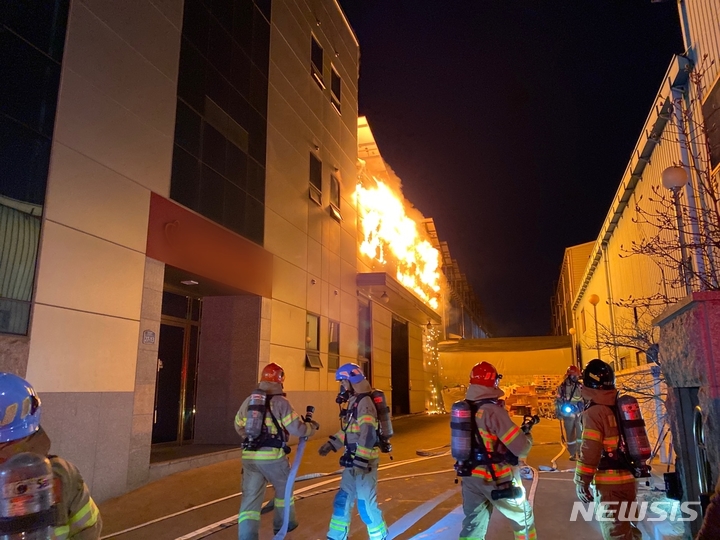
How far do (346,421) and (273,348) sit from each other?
6641 millimetres

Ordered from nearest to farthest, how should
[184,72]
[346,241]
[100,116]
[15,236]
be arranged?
[15,236]
[100,116]
[184,72]
[346,241]

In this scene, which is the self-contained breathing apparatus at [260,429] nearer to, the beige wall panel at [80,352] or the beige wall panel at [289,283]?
the beige wall panel at [80,352]

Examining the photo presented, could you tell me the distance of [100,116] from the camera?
7.39m

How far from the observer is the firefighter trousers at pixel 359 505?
5000mm

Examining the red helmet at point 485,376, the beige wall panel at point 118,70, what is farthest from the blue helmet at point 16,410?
the beige wall panel at point 118,70

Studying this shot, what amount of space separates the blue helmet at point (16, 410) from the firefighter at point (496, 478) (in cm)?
332

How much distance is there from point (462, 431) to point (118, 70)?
7.37 m

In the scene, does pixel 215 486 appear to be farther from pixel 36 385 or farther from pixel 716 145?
pixel 716 145

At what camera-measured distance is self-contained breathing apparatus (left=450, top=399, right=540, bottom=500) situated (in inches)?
163

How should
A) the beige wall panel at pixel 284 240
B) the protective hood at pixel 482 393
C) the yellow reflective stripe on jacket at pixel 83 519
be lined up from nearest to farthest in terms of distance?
the yellow reflective stripe on jacket at pixel 83 519 < the protective hood at pixel 482 393 < the beige wall panel at pixel 284 240

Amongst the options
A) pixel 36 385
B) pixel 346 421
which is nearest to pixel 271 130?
pixel 36 385

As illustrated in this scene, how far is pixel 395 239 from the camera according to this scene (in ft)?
74.1

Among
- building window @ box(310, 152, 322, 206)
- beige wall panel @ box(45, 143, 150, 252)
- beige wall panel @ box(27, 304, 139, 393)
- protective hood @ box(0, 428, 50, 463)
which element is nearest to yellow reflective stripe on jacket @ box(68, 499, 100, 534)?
protective hood @ box(0, 428, 50, 463)

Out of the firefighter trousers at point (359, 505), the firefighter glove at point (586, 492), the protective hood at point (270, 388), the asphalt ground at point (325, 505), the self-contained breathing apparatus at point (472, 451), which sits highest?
the protective hood at point (270, 388)
